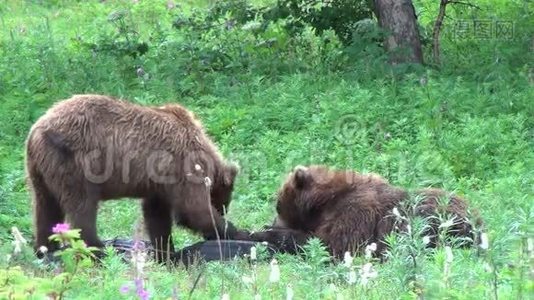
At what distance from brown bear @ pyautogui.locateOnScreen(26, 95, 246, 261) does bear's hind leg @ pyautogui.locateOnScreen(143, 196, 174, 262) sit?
0.01 m

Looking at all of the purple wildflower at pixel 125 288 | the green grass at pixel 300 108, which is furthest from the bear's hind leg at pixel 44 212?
the purple wildflower at pixel 125 288

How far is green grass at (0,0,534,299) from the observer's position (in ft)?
35.8

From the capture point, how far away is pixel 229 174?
31.0ft

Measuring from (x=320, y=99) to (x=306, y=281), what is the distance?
22.8 ft

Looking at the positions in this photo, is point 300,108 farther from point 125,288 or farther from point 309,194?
point 125,288

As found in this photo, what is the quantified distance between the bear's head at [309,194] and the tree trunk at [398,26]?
468cm

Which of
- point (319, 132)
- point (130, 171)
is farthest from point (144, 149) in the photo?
point (319, 132)

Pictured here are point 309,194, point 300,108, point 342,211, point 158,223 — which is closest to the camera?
point 342,211

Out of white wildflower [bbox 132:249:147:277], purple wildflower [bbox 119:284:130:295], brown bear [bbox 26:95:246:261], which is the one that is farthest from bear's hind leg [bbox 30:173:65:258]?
purple wildflower [bbox 119:284:130:295]

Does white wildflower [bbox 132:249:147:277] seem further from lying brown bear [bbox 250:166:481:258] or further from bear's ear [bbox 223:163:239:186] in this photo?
bear's ear [bbox 223:163:239:186]

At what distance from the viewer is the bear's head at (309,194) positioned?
375 inches

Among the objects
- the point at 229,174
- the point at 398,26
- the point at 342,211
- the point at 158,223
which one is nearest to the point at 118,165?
the point at 158,223

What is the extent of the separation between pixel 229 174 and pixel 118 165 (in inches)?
41.6

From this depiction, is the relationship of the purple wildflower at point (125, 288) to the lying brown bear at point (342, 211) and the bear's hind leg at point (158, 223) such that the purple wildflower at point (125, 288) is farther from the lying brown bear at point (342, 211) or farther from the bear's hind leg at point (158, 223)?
the bear's hind leg at point (158, 223)
